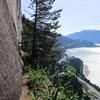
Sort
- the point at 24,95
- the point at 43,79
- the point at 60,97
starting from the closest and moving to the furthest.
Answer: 1. the point at 60,97
2. the point at 43,79
3. the point at 24,95

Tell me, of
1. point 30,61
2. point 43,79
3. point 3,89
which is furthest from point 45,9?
point 3,89

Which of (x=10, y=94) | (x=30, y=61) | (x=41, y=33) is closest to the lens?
(x=10, y=94)

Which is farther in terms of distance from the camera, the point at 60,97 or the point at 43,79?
the point at 43,79

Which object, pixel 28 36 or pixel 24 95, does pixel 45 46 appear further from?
pixel 24 95

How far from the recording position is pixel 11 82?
59.8ft

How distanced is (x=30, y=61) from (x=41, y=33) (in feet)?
17.3

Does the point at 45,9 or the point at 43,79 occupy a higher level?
the point at 45,9

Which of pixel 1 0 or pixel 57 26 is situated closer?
pixel 1 0

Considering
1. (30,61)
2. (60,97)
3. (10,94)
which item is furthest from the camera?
(30,61)

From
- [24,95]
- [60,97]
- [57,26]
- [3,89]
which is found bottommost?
[24,95]

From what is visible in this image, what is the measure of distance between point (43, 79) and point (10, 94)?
4.72 meters

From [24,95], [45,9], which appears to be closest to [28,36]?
[45,9]

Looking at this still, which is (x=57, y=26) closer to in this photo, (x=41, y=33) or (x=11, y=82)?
(x=41, y=33)

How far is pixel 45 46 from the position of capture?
45719 mm
